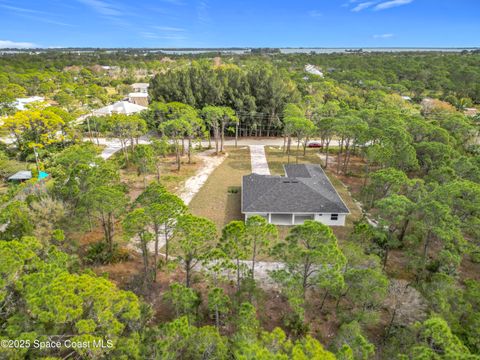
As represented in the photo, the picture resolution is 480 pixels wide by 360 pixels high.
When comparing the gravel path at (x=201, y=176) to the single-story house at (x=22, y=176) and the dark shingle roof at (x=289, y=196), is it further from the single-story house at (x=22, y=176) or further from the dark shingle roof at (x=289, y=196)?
the single-story house at (x=22, y=176)

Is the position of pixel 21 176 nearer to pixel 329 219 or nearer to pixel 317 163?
pixel 329 219

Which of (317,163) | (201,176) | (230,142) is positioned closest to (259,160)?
(317,163)

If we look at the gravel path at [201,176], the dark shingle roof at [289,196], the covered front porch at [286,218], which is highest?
the dark shingle roof at [289,196]

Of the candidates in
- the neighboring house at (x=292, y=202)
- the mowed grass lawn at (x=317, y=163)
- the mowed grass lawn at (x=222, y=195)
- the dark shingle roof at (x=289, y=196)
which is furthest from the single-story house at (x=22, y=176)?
the mowed grass lawn at (x=317, y=163)

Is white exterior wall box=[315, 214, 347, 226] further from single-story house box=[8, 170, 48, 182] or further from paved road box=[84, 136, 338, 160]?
single-story house box=[8, 170, 48, 182]

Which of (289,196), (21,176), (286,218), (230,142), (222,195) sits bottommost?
(286,218)

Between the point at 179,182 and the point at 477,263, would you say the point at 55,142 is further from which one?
the point at 477,263
